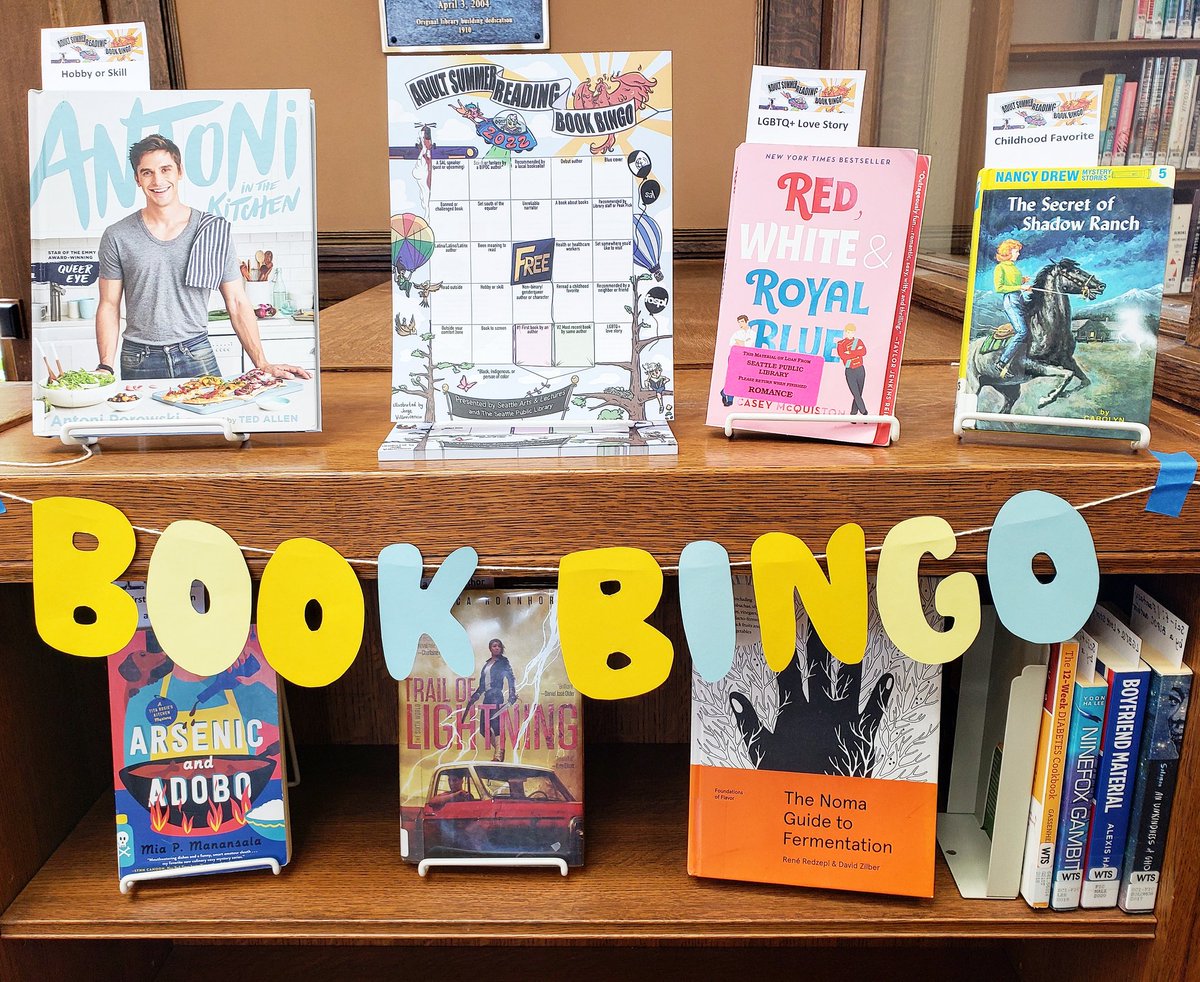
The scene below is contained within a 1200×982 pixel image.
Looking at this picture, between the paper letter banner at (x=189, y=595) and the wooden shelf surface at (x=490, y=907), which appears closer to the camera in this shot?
the paper letter banner at (x=189, y=595)

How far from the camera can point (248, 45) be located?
112 inches

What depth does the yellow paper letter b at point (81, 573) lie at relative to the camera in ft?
2.87

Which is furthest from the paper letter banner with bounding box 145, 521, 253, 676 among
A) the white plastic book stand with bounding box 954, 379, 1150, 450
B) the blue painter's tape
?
the blue painter's tape

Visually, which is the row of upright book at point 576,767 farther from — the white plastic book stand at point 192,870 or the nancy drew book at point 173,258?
the nancy drew book at point 173,258

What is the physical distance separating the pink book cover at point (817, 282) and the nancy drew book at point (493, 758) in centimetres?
37

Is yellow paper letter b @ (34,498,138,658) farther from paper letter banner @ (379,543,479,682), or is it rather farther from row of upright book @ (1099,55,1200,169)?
row of upright book @ (1099,55,1200,169)

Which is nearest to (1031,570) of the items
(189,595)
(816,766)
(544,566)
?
(816,766)

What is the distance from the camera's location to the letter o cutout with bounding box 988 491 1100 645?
870mm

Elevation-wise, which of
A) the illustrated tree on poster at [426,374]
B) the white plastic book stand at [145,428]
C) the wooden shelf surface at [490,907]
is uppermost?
the illustrated tree on poster at [426,374]

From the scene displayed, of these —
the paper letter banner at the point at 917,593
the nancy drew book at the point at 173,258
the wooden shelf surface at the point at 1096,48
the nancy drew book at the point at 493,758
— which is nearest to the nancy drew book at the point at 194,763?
the nancy drew book at the point at 493,758

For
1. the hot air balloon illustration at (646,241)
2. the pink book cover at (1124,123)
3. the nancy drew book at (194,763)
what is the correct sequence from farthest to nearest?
the pink book cover at (1124,123)
the nancy drew book at (194,763)
the hot air balloon illustration at (646,241)

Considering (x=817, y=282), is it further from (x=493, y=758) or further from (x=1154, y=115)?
(x=1154, y=115)

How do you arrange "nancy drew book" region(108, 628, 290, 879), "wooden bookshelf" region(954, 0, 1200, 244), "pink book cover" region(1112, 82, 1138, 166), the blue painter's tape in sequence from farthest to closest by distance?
"wooden bookshelf" region(954, 0, 1200, 244) → "pink book cover" region(1112, 82, 1138, 166) → "nancy drew book" region(108, 628, 290, 879) → the blue painter's tape

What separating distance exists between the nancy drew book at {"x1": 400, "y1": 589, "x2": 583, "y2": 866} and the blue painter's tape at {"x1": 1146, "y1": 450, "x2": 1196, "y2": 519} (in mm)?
602
